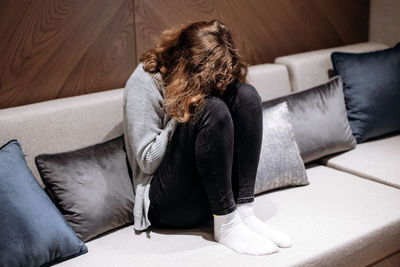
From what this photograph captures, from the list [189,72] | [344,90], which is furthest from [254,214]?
[344,90]

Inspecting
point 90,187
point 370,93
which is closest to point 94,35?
point 90,187

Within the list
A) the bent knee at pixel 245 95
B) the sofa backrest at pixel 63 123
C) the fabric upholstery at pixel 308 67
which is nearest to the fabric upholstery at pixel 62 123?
the sofa backrest at pixel 63 123

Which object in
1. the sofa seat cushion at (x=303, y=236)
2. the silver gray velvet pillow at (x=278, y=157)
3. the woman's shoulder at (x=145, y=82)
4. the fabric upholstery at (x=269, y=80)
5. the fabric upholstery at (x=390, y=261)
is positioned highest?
the woman's shoulder at (x=145, y=82)

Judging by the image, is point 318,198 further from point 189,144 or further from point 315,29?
point 315,29

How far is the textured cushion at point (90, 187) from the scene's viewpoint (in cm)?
156

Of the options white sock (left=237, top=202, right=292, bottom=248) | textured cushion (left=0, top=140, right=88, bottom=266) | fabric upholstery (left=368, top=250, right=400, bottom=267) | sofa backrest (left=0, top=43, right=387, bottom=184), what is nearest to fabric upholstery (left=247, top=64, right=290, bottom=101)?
sofa backrest (left=0, top=43, right=387, bottom=184)

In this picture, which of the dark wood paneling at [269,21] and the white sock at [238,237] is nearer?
the white sock at [238,237]

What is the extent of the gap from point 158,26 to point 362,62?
3.29 ft

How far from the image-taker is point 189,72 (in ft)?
5.23

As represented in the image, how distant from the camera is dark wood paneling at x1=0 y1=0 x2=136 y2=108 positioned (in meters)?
1.80

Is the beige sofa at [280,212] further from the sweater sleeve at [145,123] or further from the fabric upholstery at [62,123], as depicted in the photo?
the sweater sleeve at [145,123]

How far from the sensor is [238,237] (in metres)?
1.54

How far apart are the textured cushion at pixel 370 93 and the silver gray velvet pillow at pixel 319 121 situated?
3.6 inches

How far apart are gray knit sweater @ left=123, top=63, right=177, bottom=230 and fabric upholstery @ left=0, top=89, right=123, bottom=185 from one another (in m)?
0.22
